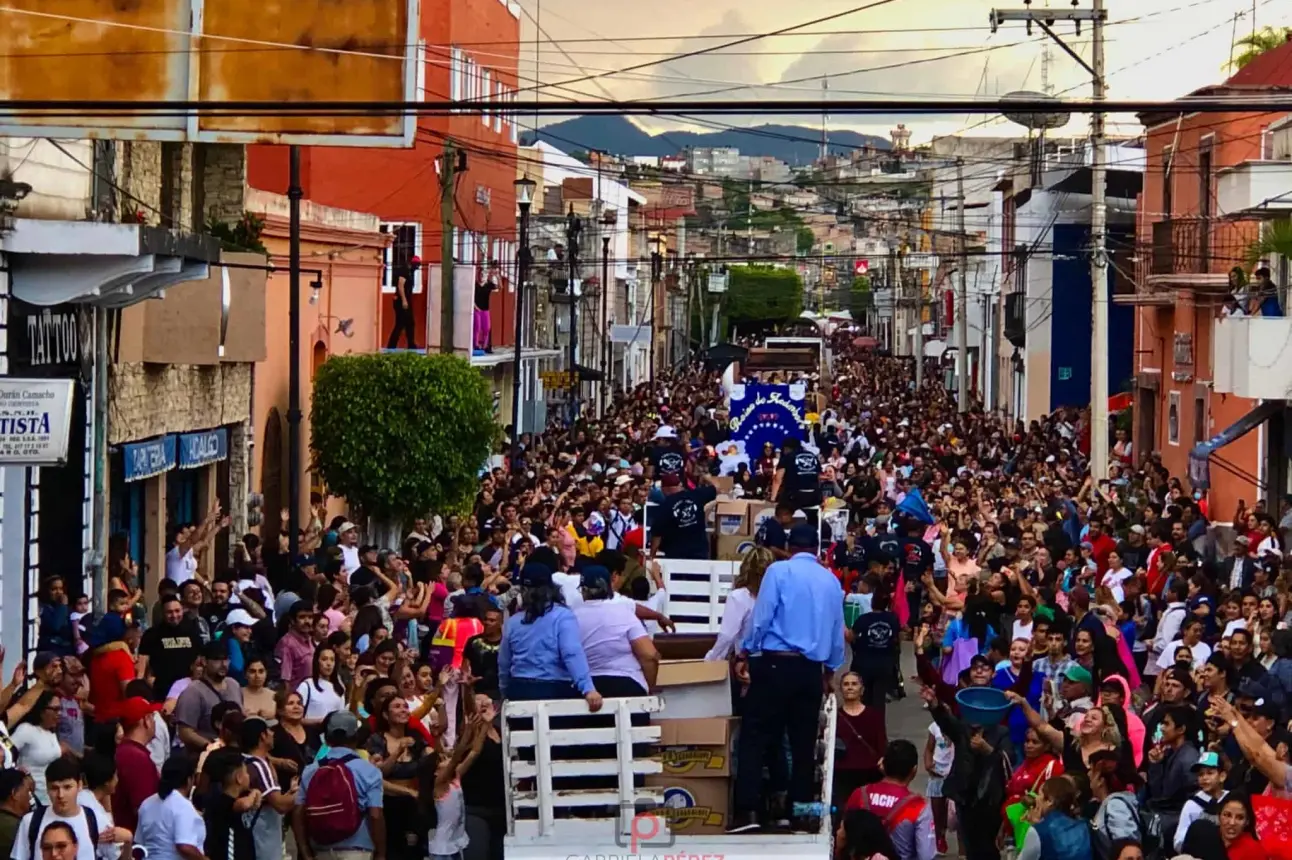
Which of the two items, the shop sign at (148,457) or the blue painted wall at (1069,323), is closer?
the shop sign at (148,457)

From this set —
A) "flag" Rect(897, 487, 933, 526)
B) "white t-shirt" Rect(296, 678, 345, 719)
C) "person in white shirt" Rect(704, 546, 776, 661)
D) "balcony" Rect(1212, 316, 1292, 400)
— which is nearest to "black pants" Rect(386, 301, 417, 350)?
"balcony" Rect(1212, 316, 1292, 400)

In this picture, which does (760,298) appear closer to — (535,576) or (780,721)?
(535,576)

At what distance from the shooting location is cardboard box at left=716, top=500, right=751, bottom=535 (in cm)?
2236

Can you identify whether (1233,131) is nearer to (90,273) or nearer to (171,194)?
(171,194)

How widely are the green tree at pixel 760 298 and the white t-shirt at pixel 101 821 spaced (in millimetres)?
148591

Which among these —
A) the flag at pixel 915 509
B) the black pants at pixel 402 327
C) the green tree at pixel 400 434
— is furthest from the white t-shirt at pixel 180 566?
the black pants at pixel 402 327

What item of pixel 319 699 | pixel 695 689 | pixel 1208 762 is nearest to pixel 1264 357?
pixel 1208 762

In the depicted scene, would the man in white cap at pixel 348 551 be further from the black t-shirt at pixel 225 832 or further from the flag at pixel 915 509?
the black t-shirt at pixel 225 832

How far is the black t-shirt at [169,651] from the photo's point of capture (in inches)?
587

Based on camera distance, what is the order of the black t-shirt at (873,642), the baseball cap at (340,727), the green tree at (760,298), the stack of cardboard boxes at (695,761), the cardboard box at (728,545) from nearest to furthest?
1. the stack of cardboard boxes at (695,761)
2. the baseball cap at (340,727)
3. the black t-shirt at (873,642)
4. the cardboard box at (728,545)
5. the green tree at (760,298)

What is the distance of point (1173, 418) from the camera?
41.2m

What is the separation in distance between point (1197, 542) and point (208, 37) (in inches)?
578

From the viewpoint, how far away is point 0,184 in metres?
17.8

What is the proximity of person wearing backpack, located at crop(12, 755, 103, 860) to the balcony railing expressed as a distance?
27.0m
